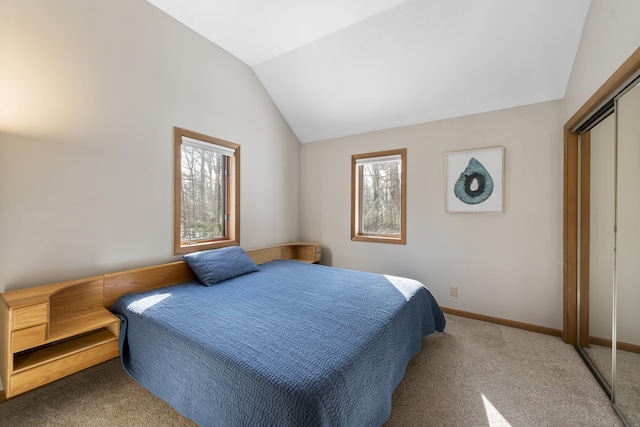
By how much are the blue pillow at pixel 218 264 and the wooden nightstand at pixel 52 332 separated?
687 millimetres

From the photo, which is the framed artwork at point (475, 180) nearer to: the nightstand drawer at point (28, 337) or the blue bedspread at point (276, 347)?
the blue bedspread at point (276, 347)

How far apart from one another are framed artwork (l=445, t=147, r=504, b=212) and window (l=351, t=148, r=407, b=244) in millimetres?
534

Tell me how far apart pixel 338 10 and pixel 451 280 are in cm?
302

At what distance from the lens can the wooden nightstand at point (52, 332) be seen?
147cm

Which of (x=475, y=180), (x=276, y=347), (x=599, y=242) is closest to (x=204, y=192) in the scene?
(x=276, y=347)

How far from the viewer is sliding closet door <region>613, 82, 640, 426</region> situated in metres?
1.50

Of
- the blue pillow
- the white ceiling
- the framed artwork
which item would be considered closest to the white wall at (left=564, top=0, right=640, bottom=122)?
the white ceiling

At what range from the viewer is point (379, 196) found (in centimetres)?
366

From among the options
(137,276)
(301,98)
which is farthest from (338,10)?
(137,276)

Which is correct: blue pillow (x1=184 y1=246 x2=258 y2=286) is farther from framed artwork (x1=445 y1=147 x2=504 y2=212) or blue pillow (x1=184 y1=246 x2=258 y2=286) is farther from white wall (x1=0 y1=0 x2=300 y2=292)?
framed artwork (x1=445 y1=147 x2=504 y2=212)

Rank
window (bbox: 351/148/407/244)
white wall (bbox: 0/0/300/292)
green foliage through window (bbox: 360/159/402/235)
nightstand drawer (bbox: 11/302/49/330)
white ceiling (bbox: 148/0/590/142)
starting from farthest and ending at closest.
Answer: green foliage through window (bbox: 360/159/402/235), window (bbox: 351/148/407/244), white ceiling (bbox: 148/0/590/142), white wall (bbox: 0/0/300/292), nightstand drawer (bbox: 11/302/49/330)

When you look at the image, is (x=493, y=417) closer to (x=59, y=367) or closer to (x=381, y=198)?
(x=381, y=198)

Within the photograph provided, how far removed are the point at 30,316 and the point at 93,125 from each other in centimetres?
140

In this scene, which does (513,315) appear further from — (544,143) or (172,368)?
(172,368)
